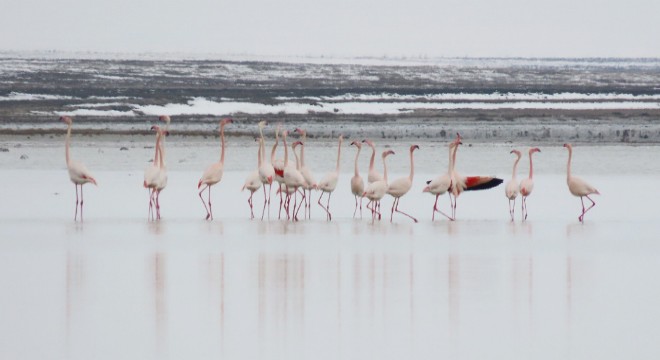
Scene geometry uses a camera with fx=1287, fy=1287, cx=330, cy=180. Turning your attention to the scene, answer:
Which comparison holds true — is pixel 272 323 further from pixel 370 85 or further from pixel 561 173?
pixel 370 85

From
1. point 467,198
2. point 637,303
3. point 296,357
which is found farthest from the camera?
point 467,198

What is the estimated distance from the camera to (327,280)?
1034 centimetres

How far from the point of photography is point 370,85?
177ft

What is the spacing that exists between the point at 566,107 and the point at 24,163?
73.1 feet

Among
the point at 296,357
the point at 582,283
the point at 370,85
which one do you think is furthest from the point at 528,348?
the point at 370,85

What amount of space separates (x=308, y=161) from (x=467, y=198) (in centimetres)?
658

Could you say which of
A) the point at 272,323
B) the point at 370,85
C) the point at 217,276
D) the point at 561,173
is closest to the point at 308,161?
the point at 561,173

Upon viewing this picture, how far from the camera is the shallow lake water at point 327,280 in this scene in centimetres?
816

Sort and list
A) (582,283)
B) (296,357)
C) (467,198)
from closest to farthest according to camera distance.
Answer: (296,357), (582,283), (467,198)

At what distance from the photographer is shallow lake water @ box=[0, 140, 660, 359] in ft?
26.8

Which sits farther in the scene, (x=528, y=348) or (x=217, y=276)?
(x=217, y=276)

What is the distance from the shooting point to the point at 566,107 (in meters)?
40.6

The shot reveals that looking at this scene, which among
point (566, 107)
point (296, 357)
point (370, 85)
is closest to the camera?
point (296, 357)

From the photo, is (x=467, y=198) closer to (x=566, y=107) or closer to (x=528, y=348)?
(x=528, y=348)
